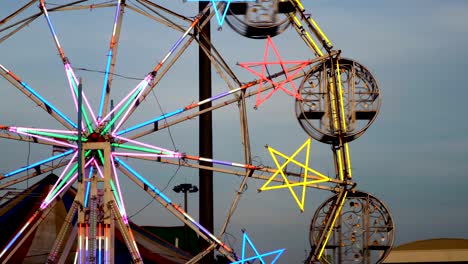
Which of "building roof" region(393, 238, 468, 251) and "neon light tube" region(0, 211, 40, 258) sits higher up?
"neon light tube" region(0, 211, 40, 258)

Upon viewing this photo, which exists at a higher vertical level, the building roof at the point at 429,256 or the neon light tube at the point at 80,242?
the neon light tube at the point at 80,242

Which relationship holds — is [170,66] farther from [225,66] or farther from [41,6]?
[41,6]

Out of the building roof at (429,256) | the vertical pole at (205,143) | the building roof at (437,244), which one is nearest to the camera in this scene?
the vertical pole at (205,143)

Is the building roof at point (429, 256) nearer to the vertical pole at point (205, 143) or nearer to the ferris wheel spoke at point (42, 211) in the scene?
the vertical pole at point (205, 143)

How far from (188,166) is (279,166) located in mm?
3904

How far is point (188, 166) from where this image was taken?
46.8m

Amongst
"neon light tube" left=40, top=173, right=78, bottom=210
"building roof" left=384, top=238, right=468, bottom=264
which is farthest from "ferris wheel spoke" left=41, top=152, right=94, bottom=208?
"building roof" left=384, top=238, right=468, bottom=264

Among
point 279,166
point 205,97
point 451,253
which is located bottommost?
point 451,253

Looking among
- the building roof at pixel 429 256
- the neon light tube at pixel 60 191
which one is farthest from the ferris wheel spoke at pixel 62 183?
the building roof at pixel 429 256

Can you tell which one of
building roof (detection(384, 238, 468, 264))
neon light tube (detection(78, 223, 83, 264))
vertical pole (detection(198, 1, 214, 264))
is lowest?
Result: building roof (detection(384, 238, 468, 264))

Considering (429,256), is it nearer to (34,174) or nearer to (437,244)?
(437,244)

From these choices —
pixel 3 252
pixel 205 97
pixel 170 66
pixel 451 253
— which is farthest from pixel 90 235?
pixel 451 253

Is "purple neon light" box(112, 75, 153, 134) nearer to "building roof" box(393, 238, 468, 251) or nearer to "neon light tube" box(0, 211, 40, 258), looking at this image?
"neon light tube" box(0, 211, 40, 258)

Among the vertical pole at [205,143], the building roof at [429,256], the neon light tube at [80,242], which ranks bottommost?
the building roof at [429,256]
